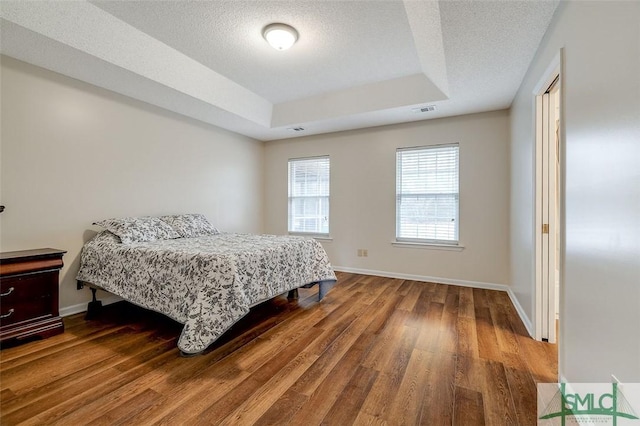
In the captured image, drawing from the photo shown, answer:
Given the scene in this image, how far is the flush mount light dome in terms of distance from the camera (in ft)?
8.05

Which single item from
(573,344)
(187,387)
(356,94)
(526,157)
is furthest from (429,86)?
(187,387)

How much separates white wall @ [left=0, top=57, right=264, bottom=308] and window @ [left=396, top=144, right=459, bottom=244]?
3.03 m

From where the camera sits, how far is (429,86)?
11.0ft

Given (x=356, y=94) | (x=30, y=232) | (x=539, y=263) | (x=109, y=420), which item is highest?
(x=356, y=94)

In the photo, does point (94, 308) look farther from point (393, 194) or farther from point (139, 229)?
point (393, 194)

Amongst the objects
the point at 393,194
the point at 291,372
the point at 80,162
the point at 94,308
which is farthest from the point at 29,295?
the point at 393,194

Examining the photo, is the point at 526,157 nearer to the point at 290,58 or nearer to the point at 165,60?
the point at 290,58

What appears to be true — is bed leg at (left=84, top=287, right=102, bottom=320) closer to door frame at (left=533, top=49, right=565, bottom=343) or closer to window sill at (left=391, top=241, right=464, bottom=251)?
window sill at (left=391, top=241, right=464, bottom=251)

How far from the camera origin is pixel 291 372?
1892mm

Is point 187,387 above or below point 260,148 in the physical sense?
below

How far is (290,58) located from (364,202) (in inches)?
95.9

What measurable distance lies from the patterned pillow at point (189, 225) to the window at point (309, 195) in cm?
177

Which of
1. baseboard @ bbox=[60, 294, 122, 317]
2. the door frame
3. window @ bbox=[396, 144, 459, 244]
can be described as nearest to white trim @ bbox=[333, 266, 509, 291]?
window @ bbox=[396, 144, 459, 244]

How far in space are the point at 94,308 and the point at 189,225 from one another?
1291 mm
